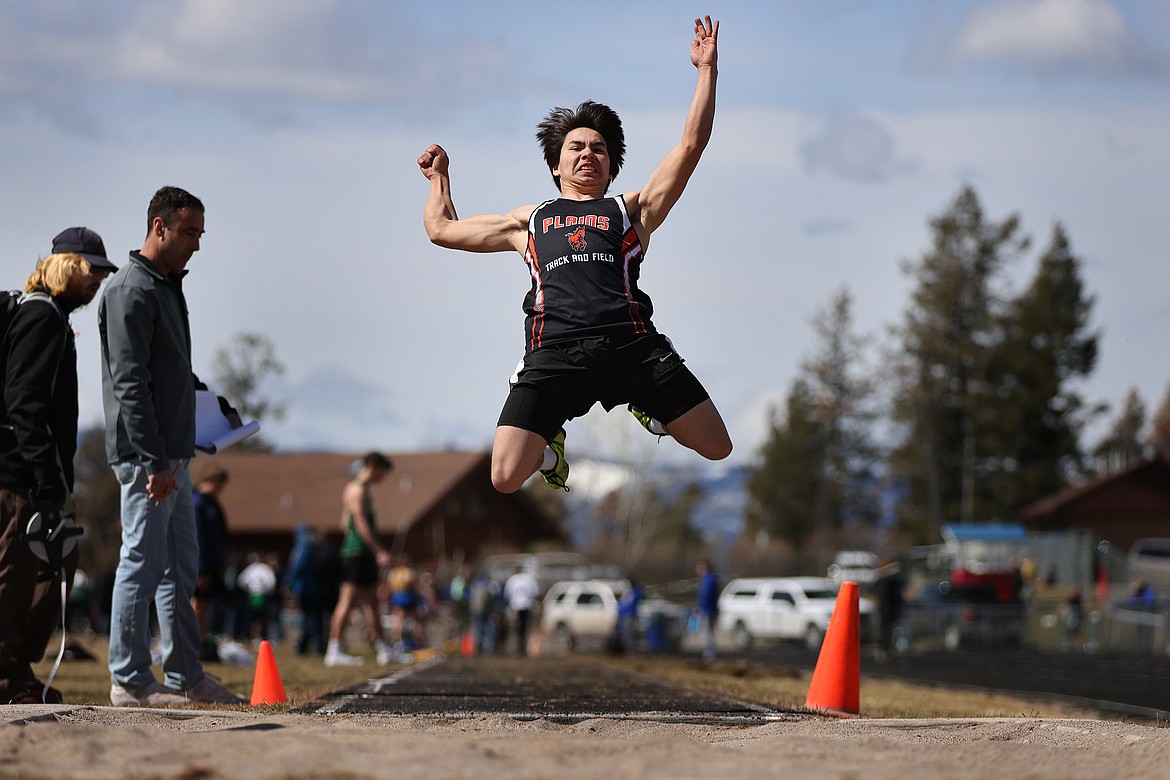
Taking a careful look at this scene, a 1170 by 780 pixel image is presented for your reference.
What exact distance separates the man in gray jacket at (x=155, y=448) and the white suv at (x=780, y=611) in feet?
94.3

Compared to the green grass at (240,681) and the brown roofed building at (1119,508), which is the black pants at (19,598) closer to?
the green grass at (240,681)

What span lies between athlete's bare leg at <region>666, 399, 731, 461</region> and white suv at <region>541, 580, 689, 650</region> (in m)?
27.5

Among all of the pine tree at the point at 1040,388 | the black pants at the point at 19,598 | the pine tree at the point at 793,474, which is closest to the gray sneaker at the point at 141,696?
the black pants at the point at 19,598

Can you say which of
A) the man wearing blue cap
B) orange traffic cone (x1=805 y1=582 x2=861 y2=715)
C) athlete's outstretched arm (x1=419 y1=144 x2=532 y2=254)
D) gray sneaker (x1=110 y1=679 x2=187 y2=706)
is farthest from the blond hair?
orange traffic cone (x1=805 y1=582 x2=861 y2=715)

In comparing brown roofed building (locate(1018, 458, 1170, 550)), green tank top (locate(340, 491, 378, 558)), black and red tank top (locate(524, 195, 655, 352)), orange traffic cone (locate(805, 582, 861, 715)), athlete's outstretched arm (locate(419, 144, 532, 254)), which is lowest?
orange traffic cone (locate(805, 582, 861, 715))

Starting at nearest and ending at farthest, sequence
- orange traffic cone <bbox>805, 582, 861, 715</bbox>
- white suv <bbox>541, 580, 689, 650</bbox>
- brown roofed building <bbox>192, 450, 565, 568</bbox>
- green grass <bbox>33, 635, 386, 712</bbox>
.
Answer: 1. orange traffic cone <bbox>805, 582, 861, 715</bbox>
2. green grass <bbox>33, 635, 386, 712</bbox>
3. white suv <bbox>541, 580, 689, 650</bbox>
4. brown roofed building <bbox>192, 450, 565, 568</bbox>

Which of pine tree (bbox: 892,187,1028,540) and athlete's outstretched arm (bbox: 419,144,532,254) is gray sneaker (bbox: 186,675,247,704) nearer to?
athlete's outstretched arm (bbox: 419,144,532,254)

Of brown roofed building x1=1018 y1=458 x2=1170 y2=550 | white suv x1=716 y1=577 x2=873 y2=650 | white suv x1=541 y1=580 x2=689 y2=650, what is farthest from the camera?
brown roofed building x1=1018 y1=458 x2=1170 y2=550

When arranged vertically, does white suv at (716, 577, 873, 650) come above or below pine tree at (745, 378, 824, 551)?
below

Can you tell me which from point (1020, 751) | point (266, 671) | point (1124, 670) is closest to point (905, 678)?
point (1124, 670)

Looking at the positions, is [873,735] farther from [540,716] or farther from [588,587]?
[588,587]

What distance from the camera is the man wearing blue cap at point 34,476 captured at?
6.23 m

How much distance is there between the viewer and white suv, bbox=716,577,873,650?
3506 cm

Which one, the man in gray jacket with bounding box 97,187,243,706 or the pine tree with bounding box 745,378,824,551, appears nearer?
the man in gray jacket with bounding box 97,187,243,706
